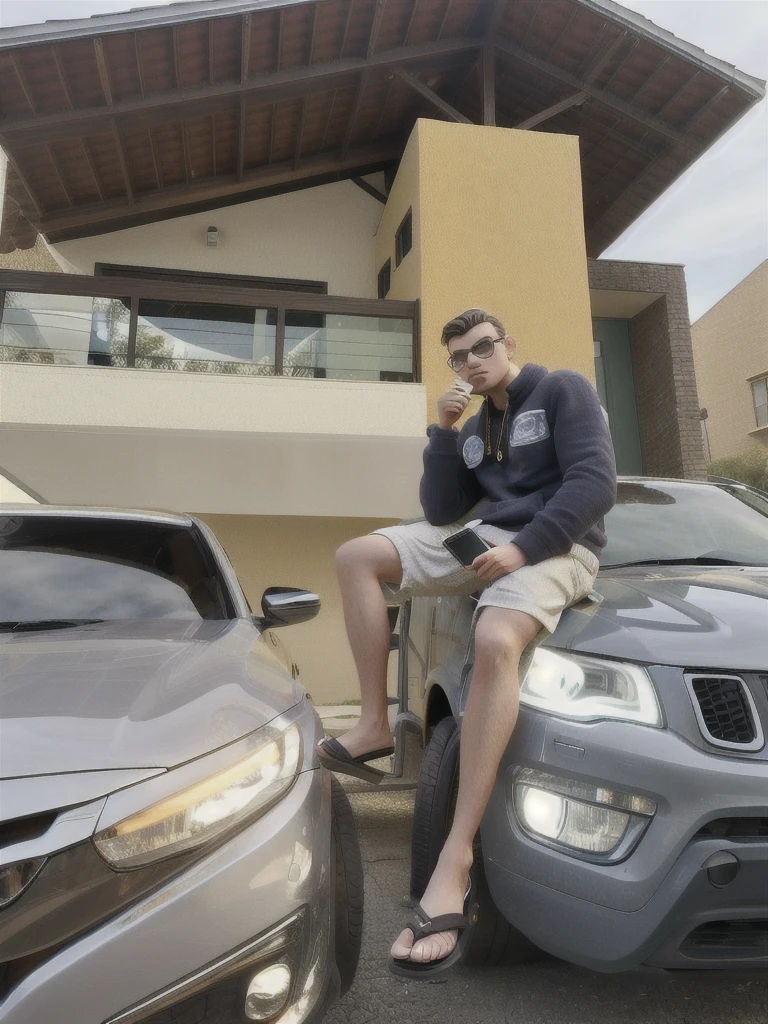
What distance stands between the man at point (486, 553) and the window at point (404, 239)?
8406 millimetres

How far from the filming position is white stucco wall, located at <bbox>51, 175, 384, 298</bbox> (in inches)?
445

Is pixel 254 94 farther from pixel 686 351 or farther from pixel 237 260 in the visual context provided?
pixel 686 351

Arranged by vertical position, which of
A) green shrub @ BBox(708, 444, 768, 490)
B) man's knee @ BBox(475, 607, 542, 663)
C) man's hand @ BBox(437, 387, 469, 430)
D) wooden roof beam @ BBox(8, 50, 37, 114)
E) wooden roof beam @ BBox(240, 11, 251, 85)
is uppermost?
wooden roof beam @ BBox(240, 11, 251, 85)

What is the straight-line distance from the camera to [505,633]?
182 cm

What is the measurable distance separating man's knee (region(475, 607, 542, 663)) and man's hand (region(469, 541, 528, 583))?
120 millimetres

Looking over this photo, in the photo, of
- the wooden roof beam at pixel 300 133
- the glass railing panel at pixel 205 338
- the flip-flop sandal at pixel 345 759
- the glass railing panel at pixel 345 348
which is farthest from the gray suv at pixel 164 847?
the wooden roof beam at pixel 300 133

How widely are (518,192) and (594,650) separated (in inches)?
386

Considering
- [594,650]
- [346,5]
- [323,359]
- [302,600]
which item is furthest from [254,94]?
[594,650]

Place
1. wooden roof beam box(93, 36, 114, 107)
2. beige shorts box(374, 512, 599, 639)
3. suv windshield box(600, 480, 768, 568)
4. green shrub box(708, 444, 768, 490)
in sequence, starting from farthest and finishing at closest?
green shrub box(708, 444, 768, 490), wooden roof beam box(93, 36, 114, 107), suv windshield box(600, 480, 768, 568), beige shorts box(374, 512, 599, 639)

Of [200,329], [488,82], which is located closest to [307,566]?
[200,329]

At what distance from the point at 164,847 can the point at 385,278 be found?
36.9 ft

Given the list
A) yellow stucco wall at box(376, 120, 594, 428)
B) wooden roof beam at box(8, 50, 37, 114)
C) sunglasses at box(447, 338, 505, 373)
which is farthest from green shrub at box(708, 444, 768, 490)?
sunglasses at box(447, 338, 505, 373)

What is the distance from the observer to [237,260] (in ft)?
38.1

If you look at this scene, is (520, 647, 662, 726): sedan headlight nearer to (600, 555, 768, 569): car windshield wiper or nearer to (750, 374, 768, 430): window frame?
(600, 555, 768, 569): car windshield wiper
